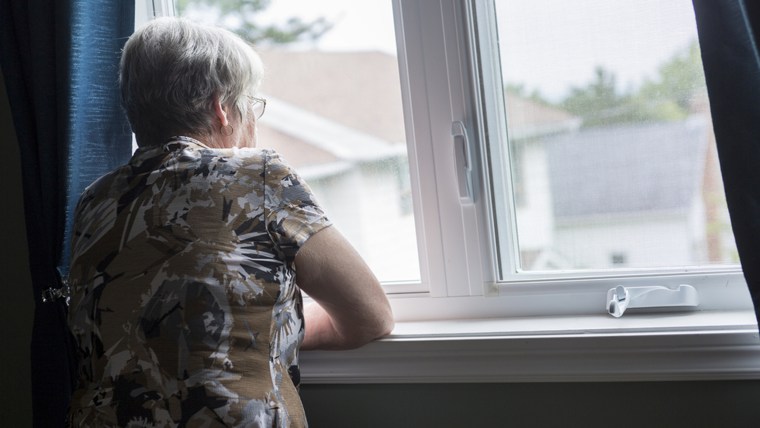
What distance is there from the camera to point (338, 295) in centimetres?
144

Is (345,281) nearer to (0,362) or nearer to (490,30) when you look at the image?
(490,30)

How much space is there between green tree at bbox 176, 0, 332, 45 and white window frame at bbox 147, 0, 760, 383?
23 centimetres

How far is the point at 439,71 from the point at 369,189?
13.3 inches

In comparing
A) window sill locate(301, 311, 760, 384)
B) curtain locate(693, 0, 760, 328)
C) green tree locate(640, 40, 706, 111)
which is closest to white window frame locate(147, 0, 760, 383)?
window sill locate(301, 311, 760, 384)

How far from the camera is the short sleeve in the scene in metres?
1.33

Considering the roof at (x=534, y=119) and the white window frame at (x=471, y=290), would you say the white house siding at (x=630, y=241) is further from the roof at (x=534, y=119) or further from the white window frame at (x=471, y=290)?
the roof at (x=534, y=119)

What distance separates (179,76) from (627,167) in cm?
94

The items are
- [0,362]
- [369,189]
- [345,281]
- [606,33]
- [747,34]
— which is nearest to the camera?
[747,34]

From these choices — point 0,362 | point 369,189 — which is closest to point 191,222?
point 369,189

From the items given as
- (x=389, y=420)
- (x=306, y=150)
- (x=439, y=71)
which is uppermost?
(x=439, y=71)

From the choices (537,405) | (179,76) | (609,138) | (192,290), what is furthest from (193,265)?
(609,138)

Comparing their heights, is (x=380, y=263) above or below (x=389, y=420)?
above

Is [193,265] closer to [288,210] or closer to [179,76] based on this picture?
[288,210]

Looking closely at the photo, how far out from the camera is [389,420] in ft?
5.41
